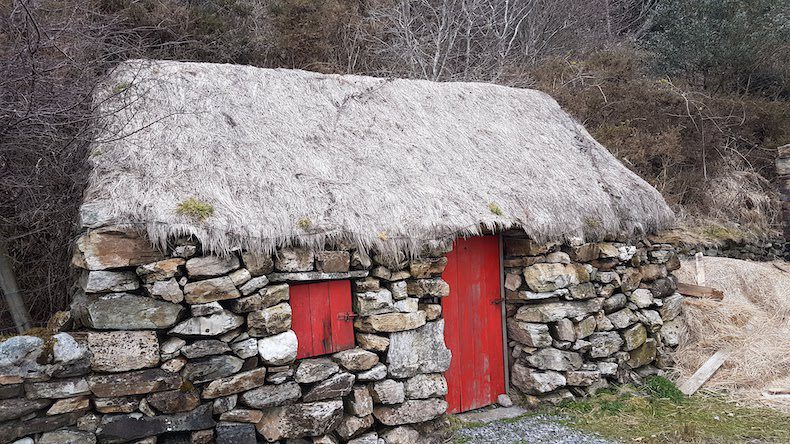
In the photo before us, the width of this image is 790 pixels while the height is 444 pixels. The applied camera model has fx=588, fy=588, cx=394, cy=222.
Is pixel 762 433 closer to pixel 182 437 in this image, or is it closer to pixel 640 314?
pixel 640 314

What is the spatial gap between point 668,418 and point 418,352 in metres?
2.81

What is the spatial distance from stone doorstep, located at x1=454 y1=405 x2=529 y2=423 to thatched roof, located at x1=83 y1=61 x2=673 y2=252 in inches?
76.1

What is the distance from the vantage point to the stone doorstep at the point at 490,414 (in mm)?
6160

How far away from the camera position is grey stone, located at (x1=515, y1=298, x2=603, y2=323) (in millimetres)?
6410

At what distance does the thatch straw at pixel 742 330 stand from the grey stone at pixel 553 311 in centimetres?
170

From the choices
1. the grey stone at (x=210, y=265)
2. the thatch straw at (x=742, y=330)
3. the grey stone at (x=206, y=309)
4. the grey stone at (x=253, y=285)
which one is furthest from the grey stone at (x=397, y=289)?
the thatch straw at (x=742, y=330)

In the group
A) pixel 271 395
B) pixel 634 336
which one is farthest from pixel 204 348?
pixel 634 336

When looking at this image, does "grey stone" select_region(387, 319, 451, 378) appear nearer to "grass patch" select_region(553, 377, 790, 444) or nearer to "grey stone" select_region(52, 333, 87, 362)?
"grass patch" select_region(553, 377, 790, 444)

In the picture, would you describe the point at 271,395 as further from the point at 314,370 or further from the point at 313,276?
the point at 313,276

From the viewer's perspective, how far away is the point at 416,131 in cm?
682

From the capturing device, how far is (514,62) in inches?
523

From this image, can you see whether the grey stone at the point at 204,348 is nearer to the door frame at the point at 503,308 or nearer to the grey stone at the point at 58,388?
the grey stone at the point at 58,388

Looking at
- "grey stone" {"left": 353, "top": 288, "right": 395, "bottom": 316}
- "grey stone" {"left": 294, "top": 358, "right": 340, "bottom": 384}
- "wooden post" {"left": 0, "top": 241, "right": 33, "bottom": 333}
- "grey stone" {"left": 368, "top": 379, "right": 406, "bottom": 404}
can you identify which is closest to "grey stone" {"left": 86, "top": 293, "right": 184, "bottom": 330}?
"grey stone" {"left": 294, "top": 358, "right": 340, "bottom": 384}

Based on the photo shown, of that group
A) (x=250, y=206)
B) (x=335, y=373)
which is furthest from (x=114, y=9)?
(x=335, y=373)
